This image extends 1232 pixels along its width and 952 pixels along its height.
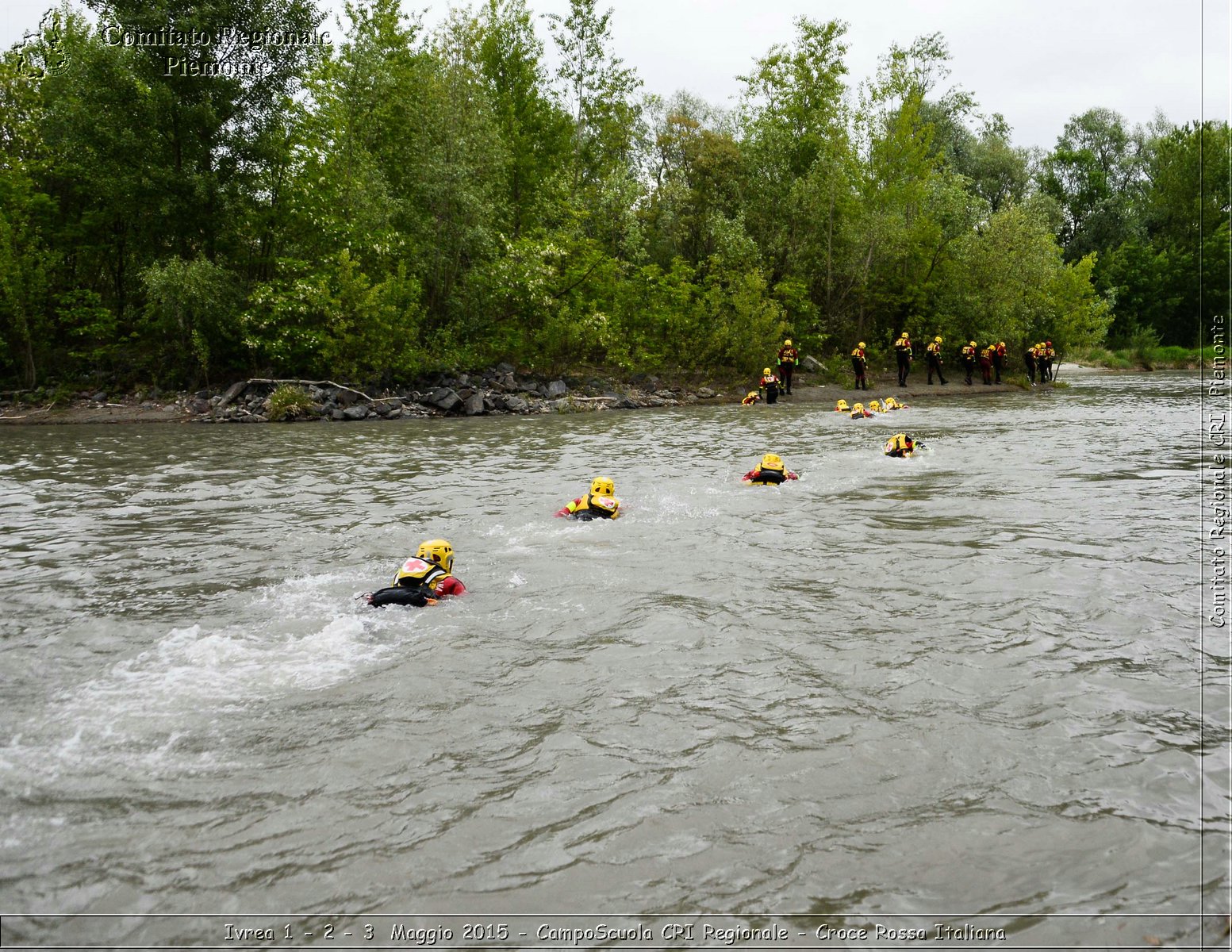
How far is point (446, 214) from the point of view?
34.6 metres

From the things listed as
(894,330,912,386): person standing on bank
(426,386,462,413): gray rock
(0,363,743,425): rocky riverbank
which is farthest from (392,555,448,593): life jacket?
(894,330,912,386): person standing on bank

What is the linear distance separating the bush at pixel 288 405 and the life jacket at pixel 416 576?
22824 millimetres

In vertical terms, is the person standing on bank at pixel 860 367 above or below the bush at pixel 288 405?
above

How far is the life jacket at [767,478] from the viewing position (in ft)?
45.9

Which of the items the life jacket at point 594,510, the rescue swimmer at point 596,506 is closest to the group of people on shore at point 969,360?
the rescue swimmer at point 596,506

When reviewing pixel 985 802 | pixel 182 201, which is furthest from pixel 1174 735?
pixel 182 201

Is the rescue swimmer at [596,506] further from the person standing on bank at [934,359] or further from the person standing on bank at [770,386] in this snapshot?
the person standing on bank at [934,359]

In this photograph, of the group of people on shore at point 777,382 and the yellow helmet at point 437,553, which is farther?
the group of people on shore at point 777,382

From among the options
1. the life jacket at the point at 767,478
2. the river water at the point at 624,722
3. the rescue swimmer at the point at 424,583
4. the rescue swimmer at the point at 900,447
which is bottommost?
the river water at the point at 624,722

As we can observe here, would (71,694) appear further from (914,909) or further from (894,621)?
(894,621)

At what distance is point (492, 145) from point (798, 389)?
1759 cm

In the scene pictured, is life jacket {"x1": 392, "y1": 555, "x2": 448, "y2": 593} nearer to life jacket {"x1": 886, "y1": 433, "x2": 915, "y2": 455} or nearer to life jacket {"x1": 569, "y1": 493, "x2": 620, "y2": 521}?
life jacket {"x1": 569, "y1": 493, "x2": 620, "y2": 521}

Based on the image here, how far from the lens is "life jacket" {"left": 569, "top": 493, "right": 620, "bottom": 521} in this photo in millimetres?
11570

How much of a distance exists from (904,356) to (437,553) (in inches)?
1348
